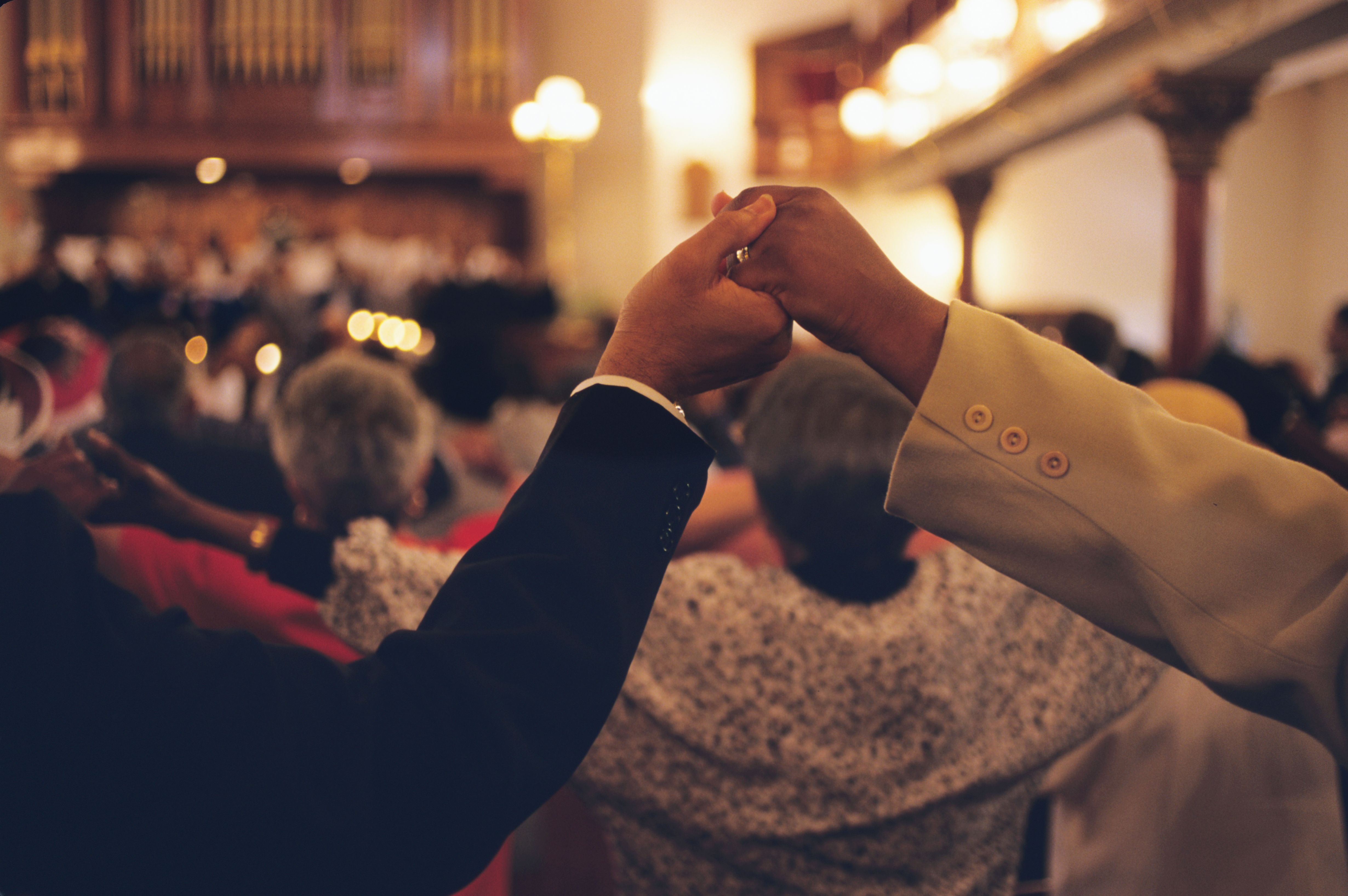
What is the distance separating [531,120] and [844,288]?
27.3 ft

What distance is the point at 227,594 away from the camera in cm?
115

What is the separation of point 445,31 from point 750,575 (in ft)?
33.6

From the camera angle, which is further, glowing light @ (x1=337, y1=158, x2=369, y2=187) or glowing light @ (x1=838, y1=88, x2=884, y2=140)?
glowing light @ (x1=337, y1=158, x2=369, y2=187)

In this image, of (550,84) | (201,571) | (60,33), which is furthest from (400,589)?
(60,33)

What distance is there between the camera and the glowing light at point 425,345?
505 cm

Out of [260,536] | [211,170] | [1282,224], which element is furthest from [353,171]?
[1282,224]

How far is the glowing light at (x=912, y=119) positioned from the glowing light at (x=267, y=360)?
6821 mm

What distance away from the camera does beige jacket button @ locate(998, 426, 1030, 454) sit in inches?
25.2

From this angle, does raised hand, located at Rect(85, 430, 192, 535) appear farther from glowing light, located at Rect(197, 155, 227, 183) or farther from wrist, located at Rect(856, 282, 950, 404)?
glowing light, located at Rect(197, 155, 227, 183)

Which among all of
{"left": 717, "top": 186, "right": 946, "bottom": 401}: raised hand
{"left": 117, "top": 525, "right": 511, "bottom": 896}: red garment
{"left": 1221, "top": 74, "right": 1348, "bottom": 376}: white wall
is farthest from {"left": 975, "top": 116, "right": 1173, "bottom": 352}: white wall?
{"left": 717, "top": 186, "right": 946, "bottom": 401}: raised hand

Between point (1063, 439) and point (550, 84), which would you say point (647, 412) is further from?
point (550, 84)

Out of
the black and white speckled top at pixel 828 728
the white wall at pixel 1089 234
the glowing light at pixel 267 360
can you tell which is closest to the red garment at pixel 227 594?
the black and white speckled top at pixel 828 728

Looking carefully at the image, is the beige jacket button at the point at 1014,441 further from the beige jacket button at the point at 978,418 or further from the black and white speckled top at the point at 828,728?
the black and white speckled top at the point at 828,728

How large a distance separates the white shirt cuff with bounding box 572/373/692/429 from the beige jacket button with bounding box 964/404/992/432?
17 cm
